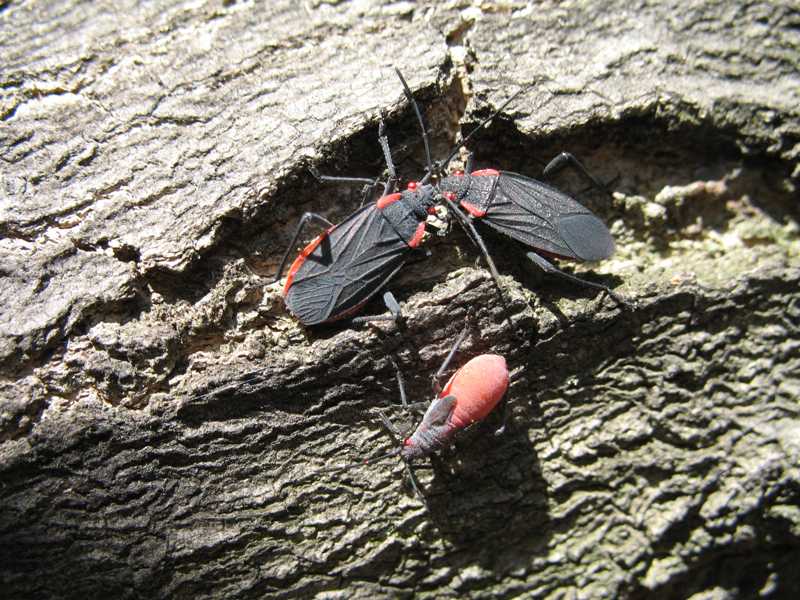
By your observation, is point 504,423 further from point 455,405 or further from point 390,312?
point 390,312

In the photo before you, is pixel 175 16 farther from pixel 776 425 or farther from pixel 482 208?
pixel 776 425

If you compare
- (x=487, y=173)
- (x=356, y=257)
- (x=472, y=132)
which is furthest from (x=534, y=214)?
(x=356, y=257)

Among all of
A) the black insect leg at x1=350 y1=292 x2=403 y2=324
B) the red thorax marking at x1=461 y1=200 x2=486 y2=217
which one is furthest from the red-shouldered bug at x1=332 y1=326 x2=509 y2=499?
the red thorax marking at x1=461 y1=200 x2=486 y2=217

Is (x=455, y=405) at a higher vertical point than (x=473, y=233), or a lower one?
lower

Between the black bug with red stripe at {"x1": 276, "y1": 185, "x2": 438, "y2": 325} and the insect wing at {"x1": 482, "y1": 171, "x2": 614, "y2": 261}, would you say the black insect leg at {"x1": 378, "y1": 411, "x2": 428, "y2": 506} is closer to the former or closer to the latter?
the black bug with red stripe at {"x1": 276, "y1": 185, "x2": 438, "y2": 325}

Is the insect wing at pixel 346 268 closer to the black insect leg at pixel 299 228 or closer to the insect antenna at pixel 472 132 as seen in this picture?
the black insect leg at pixel 299 228

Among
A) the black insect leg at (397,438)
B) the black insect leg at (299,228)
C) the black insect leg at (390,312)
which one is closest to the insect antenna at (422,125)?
the black insect leg at (299,228)
